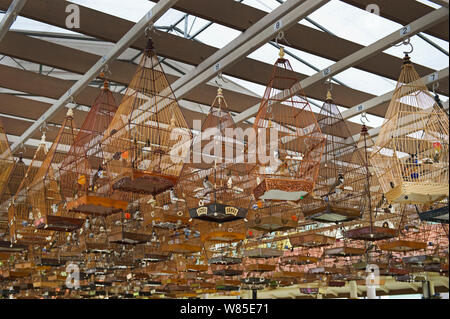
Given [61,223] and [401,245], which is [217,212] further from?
[401,245]

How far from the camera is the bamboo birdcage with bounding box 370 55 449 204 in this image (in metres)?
4.61

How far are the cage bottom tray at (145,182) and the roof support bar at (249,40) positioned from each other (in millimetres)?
2360

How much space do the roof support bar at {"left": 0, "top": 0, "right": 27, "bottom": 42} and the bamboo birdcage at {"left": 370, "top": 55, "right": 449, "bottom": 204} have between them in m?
4.33

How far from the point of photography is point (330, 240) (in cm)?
1006

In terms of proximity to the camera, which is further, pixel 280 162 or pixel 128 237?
pixel 128 237

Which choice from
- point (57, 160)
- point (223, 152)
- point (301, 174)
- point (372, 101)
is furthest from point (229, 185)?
point (57, 160)

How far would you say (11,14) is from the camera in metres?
6.66

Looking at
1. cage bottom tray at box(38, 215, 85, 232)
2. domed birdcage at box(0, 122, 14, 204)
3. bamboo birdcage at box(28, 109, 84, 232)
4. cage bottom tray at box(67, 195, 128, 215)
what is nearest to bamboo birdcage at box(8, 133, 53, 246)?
bamboo birdcage at box(28, 109, 84, 232)

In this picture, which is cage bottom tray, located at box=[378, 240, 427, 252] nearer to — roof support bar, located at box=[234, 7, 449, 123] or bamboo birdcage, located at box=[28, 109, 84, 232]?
roof support bar, located at box=[234, 7, 449, 123]

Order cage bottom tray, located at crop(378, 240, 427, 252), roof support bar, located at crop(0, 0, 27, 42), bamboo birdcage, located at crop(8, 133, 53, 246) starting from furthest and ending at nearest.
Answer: bamboo birdcage, located at crop(8, 133, 53, 246)
cage bottom tray, located at crop(378, 240, 427, 252)
roof support bar, located at crop(0, 0, 27, 42)

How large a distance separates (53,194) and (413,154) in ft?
20.1

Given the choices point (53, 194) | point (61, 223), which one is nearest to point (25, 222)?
point (53, 194)

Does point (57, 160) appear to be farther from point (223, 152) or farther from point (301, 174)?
point (301, 174)

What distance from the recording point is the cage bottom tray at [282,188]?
17.7 feet
